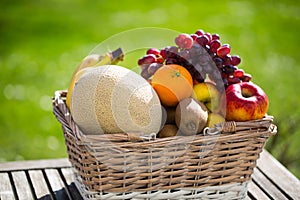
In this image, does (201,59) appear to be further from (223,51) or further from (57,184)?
(57,184)

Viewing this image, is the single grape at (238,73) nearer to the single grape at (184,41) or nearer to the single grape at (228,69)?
the single grape at (228,69)

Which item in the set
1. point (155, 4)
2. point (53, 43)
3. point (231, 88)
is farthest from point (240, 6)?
point (231, 88)

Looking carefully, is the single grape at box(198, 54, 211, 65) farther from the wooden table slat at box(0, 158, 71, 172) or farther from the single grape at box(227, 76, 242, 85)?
the wooden table slat at box(0, 158, 71, 172)

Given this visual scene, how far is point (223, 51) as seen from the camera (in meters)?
1.78

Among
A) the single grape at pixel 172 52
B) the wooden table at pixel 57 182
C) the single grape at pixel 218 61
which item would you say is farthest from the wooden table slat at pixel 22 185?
the single grape at pixel 218 61

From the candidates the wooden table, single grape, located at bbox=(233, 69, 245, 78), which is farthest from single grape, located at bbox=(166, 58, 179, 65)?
the wooden table

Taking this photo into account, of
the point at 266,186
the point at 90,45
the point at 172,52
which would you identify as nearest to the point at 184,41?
the point at 172,52

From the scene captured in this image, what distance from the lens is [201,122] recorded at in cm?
166

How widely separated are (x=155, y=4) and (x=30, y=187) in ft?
14.4

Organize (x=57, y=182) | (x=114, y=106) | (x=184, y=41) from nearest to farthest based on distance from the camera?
1. (x=114, y=106)
2. (x=184, y=41)
3. (x=57, y=182)

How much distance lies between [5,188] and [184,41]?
0.85 meters

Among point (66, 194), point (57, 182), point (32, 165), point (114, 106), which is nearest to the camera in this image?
point (114, 106)

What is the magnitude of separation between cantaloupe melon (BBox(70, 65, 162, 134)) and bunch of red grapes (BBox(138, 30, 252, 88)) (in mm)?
165

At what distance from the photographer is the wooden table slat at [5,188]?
6.17 feet
